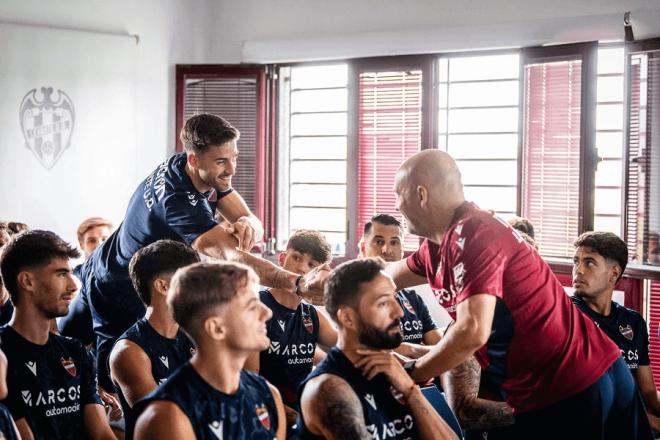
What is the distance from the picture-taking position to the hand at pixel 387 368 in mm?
2320

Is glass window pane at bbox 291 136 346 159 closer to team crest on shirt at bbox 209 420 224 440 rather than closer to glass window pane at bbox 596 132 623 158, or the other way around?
glass window pane at bbox 596 132 623 158

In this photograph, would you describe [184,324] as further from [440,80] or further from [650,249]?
[440,80]

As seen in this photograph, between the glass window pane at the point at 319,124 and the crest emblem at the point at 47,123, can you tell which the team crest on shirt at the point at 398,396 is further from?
the glass window pane at the point at 319,124

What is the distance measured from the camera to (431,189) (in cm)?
257

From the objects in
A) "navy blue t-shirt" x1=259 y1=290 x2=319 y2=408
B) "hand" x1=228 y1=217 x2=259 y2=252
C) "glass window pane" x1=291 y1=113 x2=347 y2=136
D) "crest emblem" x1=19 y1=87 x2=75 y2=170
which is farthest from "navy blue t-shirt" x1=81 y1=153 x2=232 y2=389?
"glass window pane" x1=291 y1=113 x2=347 y2=136

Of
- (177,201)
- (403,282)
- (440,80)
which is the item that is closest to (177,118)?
(440,80)

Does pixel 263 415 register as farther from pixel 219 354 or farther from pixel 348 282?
pixel 348 282

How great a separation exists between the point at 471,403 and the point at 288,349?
110 centimetres

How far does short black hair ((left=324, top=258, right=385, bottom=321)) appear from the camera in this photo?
7.99ft

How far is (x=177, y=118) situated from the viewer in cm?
612

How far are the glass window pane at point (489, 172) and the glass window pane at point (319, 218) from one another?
99cm

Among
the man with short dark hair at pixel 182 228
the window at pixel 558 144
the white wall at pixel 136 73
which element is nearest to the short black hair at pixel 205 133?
the man with short dark hair at pixel 182 228

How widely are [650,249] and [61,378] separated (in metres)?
3.52

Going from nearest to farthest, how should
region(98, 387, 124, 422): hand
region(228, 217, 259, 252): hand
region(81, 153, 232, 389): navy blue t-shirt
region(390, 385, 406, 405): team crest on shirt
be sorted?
region(390, 385, 406, 405): team crest on shirt, region(228, 217, 259, 252): hand, region(81, 153, 232, 389): navy blue t-shirt, region(98, 387, 124, 422): hand
